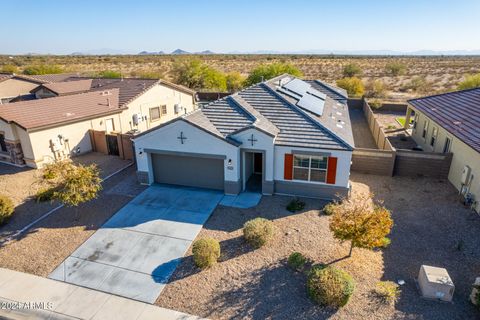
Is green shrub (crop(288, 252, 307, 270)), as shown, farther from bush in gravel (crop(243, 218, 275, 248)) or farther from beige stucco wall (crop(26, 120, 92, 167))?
beige stucco wall (crop(26, 120, 92, 167))

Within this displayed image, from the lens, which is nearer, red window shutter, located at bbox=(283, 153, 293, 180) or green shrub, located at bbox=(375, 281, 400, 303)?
green shrub, located at bbox=(375, 281, 400, 303)

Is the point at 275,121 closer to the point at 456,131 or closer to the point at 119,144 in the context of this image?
the point at 456,131

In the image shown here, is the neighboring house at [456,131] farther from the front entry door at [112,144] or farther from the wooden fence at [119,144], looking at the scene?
the front entry door at [112,144]

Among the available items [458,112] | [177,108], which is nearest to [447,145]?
[458,112]

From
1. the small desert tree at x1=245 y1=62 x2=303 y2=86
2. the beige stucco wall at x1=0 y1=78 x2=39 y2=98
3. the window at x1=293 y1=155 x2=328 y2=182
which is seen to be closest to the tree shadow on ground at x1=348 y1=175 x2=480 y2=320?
the window at x1=293 y1=155 x2=328 y2=182

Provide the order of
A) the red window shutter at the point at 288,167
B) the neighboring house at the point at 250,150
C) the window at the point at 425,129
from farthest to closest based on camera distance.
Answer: the window at the point at 425,129, the red window shutter at the point at 288,167, the neighboring house at the point at 250,150

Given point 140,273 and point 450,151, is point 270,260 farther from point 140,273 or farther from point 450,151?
point 450,151

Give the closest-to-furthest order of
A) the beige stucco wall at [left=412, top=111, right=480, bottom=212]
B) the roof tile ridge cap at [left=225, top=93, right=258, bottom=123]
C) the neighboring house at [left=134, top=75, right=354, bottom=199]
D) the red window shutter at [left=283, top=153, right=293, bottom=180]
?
the beige stucco wall at [left=412, top=111, right=480, bottom=212]
the neighboring house at [left=134, top=75, right=354, bottom=199]
the red window shutter at [left=283, top=153, right=293, bottom=180]
the roof tile ridge cap at [left=225, top=93, right=258, bottom=123]

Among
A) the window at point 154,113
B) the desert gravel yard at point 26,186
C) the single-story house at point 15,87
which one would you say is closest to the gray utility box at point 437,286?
the desert gravel yard at point 26,186
